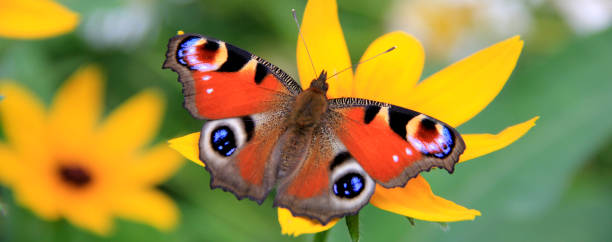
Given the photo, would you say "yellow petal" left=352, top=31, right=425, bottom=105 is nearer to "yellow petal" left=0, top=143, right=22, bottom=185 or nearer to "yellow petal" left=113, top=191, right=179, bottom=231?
"yellow petal" left=113, top=191, right=179, bottom=231

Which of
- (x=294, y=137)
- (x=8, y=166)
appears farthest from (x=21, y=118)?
(x=294, y=137)

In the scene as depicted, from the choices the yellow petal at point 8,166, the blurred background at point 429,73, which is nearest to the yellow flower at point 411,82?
the blurred background at point 429,73

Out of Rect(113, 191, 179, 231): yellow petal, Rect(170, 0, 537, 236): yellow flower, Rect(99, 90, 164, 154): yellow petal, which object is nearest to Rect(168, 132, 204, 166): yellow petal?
Rect(170, 0, 537, 236): yellow flower

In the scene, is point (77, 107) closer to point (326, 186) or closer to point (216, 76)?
point (216, 76)

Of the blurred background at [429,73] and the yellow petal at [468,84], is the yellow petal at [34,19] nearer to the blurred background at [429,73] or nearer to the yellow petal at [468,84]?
the blurred background at [429,73]

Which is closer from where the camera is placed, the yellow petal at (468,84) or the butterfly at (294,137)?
the butterfly at (294,137)

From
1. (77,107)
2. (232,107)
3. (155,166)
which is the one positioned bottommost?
(155,166)
